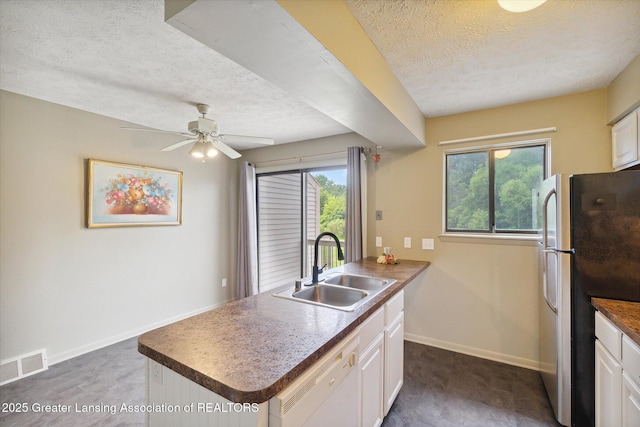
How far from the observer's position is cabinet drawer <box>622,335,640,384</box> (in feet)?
3.87

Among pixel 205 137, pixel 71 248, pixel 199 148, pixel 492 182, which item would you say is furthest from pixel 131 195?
pixel 492 182

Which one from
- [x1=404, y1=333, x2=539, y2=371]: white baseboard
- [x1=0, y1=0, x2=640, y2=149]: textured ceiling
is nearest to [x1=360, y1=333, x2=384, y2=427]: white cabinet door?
[x1=404, y1=333, x2=539, y2=371]: white baseboard

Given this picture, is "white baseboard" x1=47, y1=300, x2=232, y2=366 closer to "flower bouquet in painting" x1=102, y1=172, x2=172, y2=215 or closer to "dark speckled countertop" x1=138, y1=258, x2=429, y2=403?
"flower bouquet in painting" x1=102, y1=172, x2=172, y2=215

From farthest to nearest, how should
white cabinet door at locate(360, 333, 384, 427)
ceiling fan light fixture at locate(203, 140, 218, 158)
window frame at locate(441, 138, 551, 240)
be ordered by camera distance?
1. ceiling fan light fixture at locate(203, 140, 218, 158)
2. window frame at locate(441, 138, 551, 240)
3. white cabinet door at locate(360, 333, 384, 427)

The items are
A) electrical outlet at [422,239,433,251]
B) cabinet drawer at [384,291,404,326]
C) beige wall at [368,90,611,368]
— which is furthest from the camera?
electrical outlet at [422,239,433,251]

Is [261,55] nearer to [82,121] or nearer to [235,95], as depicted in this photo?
[235,95]

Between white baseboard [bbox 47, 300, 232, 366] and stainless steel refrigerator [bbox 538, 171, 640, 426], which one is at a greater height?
stainless steel refrigerator [bbox 538, 171, 640, 426]

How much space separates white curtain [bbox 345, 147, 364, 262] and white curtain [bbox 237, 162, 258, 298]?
162cm

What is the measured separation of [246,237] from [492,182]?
3.20 metres

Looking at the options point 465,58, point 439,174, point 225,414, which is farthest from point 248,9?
point 439,174

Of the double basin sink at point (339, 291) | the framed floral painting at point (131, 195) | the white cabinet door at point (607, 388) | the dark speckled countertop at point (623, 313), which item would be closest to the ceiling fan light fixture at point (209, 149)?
the framed floral painting at point (131, 195)

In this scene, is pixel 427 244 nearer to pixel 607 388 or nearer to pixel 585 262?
pixel 585 262

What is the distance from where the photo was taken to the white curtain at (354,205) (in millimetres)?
3088

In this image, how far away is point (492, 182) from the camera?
104 inches
